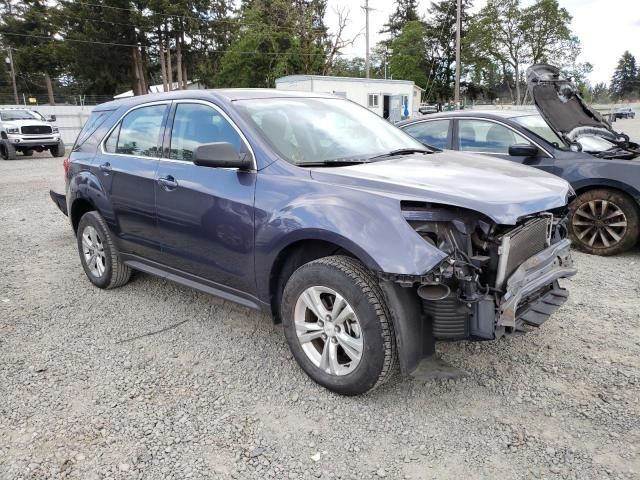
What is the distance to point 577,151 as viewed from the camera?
17.9 ft

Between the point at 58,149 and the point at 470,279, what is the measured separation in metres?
20.7

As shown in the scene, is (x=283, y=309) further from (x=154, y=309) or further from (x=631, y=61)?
(x=631, y=61)

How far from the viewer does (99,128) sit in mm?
4703

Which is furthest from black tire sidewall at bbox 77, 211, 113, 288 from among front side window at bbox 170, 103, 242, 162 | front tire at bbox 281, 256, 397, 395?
front tire at bbox 281, 256, 397, 395

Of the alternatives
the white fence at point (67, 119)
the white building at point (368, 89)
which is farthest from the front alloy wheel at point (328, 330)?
the white fence at point (67, 119)

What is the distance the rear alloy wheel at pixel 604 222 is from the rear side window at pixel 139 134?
14.3 feet

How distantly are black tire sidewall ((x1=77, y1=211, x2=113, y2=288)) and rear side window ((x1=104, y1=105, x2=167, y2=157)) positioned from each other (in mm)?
655

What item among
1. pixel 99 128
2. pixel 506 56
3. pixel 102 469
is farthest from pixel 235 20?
pixel 102 469

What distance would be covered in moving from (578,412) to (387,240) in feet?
4.72

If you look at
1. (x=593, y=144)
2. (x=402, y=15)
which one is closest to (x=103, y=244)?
(x=593, y=144)

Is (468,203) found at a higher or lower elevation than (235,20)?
lower

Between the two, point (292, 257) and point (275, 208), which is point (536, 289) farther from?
point (275, 208)

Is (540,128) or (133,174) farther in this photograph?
(540,128)

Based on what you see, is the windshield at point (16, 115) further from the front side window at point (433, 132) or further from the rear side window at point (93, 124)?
the front side window at point (433, 132)
